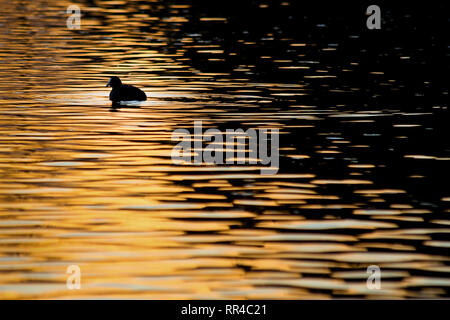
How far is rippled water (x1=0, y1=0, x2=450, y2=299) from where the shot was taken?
1542cm

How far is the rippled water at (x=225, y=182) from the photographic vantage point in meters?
15.4

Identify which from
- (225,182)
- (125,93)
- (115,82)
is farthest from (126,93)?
(225,182)

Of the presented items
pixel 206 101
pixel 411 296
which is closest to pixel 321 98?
pixel 206 101

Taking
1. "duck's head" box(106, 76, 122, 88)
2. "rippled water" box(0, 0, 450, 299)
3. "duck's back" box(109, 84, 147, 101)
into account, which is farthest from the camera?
"duck's head" box(106, 76, 122, 88)

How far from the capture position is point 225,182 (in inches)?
837

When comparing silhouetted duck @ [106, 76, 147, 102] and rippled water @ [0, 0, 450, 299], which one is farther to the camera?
silhouetted duck @ [106, 76, 147, 102]

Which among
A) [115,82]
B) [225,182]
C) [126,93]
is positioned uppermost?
[115,82]

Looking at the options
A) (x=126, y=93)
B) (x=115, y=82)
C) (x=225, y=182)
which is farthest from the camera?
(x=115, y=82)

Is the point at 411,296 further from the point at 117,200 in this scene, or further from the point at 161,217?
the point at 117,200

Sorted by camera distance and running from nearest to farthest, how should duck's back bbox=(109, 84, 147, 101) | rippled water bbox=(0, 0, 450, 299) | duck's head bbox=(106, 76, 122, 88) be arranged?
rippled water bbox=(0, 0, 450, 299) < duck's back bbox=(109, 84, 147, 101) < duck's head bbox=(106, 76, 122, 88)

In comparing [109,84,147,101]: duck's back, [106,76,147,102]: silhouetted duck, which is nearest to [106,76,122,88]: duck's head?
[106,76,147,102]: silhouetted duck

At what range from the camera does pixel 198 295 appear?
1440 cm

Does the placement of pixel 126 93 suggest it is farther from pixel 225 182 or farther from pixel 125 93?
pixel 225 182

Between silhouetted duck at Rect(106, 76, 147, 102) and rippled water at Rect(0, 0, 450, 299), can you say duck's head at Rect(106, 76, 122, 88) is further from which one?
rippled water at Rect(0, 0, 450, 299)
